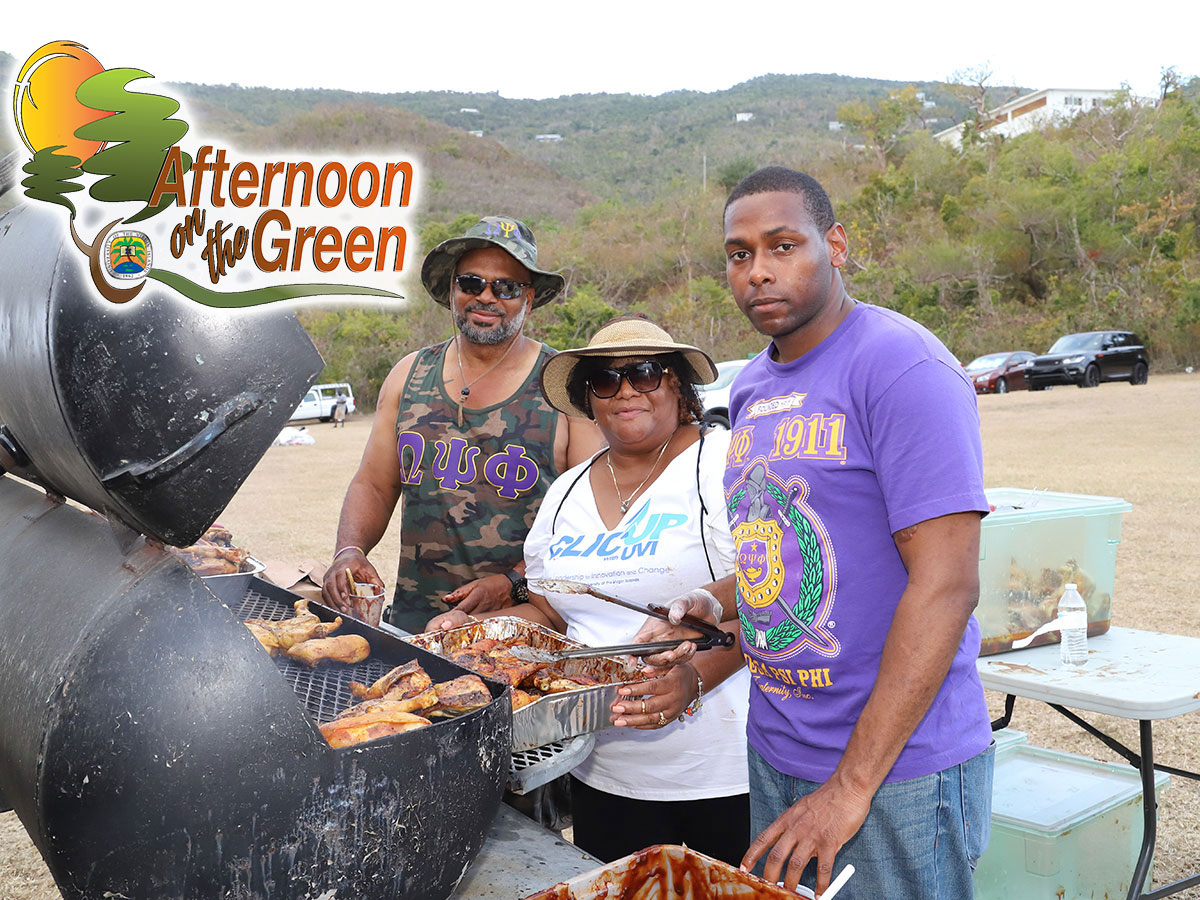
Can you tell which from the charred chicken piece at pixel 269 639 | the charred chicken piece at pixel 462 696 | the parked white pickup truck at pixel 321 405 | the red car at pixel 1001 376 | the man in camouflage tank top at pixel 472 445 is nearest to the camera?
the charred chicken piece at pixel 462 696

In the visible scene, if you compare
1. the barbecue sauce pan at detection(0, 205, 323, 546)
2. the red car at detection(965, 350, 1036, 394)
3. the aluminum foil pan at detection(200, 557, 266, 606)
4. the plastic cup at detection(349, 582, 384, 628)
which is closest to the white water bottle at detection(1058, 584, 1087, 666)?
the plastic cup at detection(349, 582, 384, 628)

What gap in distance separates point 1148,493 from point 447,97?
109590 mm

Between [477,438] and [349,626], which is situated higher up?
[477,438]

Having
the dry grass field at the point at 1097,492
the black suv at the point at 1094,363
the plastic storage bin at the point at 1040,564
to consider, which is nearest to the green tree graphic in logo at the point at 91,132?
the plastic storage bin at the point at 1040,564

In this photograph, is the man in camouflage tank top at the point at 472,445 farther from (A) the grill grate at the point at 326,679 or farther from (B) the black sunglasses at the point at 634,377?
(A) the grill grate at the point at 326,679

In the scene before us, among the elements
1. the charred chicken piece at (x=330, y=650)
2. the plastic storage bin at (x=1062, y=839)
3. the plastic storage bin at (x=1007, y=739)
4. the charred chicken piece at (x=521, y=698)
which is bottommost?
the plastic storage bin at (x=1062, y=839)

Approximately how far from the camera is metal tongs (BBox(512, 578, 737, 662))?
79.0 inches

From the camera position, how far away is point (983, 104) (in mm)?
54031

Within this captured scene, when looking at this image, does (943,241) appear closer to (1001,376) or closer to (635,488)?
(1001,376)

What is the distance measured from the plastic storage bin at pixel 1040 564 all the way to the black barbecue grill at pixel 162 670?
8.62ft

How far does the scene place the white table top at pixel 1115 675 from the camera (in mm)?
2885

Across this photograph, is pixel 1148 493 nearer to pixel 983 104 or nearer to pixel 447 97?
pixel 983 104

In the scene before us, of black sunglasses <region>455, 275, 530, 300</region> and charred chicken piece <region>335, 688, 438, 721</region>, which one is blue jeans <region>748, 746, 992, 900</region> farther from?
black sunglasses <region>455, 275, 530, 300</region>

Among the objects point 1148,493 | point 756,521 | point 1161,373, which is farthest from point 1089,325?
point 756,521
